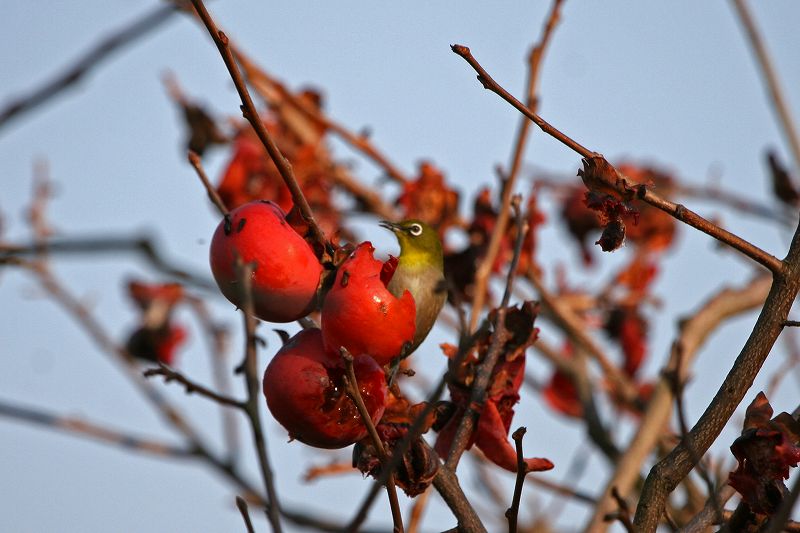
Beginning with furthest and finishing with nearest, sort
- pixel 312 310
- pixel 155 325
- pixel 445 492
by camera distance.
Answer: pixel 155 325 → pixel 312 310 → pixel 445 492

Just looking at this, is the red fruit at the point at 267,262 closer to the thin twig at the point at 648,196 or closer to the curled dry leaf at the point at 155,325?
the thin twig at the point at 648,196

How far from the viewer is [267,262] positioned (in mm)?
1460

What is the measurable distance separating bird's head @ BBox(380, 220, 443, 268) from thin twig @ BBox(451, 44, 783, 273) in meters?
0.59

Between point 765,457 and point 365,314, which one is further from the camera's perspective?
point 365,314

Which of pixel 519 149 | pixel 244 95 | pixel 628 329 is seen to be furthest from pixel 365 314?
pixel 628 329

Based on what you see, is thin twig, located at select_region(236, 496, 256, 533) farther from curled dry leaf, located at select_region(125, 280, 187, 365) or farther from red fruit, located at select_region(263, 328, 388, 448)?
curled dry leaf, located at select_region(125, 280, 187, 365)

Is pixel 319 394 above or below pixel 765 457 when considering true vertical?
above

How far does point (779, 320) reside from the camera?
1265 millimetres

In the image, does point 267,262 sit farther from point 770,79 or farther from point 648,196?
point 770,79

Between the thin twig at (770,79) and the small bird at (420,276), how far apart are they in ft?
4.25

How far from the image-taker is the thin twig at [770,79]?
8.91ft

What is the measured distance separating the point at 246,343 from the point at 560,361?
2452 millimetres

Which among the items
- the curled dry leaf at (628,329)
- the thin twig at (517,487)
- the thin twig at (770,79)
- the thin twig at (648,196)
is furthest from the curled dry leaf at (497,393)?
the curled dry leaf at (628,329)

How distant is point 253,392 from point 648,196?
70cm
